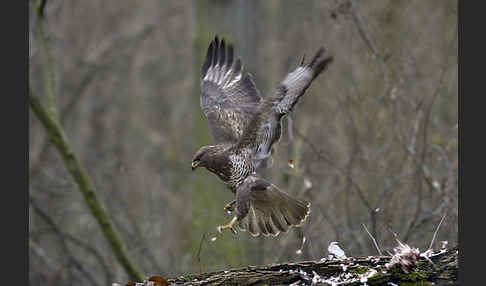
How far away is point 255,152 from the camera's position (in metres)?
5.56

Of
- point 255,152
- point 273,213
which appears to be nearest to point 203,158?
point 255,152

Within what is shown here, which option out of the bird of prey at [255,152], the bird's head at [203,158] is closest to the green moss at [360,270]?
the bird of prey at [255,152]

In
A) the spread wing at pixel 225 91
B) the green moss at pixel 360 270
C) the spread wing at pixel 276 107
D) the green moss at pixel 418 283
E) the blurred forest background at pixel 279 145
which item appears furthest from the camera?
the blurred forest background at pixel 279 145

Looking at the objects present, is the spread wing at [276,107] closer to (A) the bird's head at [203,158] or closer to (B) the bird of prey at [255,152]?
(B) the bird of prey at [255,152]

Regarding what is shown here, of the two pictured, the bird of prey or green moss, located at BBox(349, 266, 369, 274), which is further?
the bird of prey

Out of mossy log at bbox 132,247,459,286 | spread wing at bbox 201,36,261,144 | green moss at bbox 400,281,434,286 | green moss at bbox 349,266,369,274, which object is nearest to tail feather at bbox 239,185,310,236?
spread wing at bbox 201,36,261,144

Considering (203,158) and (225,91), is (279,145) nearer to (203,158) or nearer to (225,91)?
(225,91)

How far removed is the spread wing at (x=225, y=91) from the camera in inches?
241

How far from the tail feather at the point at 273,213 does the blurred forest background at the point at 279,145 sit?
22 centimetres

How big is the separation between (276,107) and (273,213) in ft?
3.37

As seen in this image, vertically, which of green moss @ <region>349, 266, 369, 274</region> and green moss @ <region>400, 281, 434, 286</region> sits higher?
green moss @ <region>349, 266, 369, 274</region>

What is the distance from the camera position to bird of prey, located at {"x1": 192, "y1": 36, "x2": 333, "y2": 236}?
5.05 meters

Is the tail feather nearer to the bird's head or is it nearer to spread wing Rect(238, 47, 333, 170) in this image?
spread wing Rect(238, 47, 333, 170)

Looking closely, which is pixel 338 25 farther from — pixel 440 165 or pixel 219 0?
pixel 219 0
